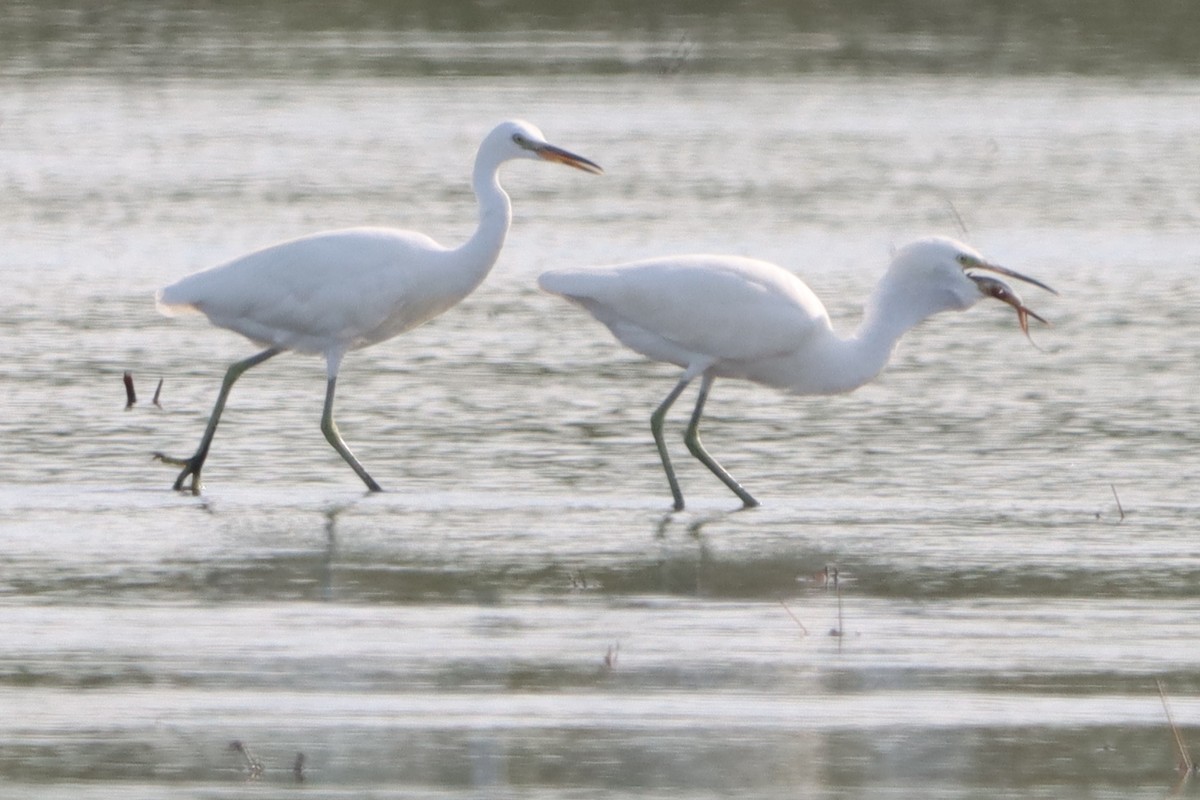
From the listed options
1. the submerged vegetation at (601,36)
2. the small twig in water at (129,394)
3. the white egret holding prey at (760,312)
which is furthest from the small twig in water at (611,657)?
the submerged vegetation at (601,36)

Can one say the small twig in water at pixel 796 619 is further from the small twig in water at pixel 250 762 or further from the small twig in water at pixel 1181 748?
the small twig in water at pixel 250 762

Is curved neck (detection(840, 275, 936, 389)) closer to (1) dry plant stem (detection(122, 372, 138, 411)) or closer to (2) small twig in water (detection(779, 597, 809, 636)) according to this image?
(2) small twig in water (detection(779, 597, 809, 636))

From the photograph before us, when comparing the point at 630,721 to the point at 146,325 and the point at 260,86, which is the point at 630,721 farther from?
the point at 260,86

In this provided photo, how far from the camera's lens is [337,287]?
33.9 ft

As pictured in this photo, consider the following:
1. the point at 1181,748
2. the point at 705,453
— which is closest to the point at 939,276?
the point at 705,453

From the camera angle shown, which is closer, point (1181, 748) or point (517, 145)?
point (1181, 748)

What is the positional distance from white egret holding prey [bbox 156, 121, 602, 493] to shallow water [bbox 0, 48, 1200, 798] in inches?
18.3

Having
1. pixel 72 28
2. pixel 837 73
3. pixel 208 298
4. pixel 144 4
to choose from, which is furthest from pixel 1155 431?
pixel 144 4

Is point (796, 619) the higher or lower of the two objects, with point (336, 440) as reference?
higher

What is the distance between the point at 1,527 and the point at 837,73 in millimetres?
16443

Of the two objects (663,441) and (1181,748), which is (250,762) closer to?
(1181,748)

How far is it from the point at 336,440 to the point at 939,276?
8.15 feet

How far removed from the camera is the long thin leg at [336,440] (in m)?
9.79

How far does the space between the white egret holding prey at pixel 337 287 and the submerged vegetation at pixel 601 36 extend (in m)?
13.4
